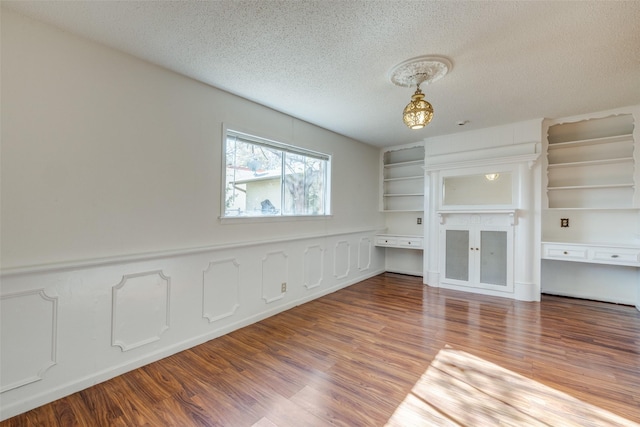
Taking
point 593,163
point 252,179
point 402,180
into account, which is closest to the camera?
point 252,179

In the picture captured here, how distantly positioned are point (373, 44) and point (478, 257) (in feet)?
11.4

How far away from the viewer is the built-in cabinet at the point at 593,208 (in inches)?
136

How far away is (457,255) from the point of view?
439 centimetres

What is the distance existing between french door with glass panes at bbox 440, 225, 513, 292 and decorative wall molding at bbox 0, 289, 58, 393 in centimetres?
457

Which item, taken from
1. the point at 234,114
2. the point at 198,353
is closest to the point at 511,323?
the point at 198,353

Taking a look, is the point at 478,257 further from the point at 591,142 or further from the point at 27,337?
the point at 27,337

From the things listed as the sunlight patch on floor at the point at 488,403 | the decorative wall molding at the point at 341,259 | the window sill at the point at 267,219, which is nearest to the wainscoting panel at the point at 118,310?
the window sill at the point at 267,219

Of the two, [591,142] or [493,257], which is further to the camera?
[493,257]

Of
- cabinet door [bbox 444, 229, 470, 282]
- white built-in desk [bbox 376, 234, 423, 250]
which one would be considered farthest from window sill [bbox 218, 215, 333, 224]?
cabinet door [bbox 444, 229, 470, 282]

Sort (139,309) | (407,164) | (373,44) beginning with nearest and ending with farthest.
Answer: (373,44) → (139,309) → (407,164)

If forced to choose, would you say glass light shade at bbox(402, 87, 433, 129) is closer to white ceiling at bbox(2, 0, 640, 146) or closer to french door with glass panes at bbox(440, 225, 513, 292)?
white ceiling at bbox(2, 0, 640, 146)

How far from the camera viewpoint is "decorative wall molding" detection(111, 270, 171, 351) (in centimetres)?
213

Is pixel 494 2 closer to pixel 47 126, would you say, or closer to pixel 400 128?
pixel 400 128

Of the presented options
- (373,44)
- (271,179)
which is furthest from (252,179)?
→ (373,44)
